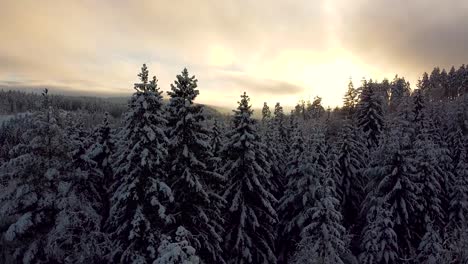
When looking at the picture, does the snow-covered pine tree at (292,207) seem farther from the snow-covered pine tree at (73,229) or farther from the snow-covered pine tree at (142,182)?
the snow-covered pine tree at (73,229)

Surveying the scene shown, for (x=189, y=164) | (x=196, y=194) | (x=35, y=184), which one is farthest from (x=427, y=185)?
(x=35, y=184)

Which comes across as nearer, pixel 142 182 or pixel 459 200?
pixel 142 182

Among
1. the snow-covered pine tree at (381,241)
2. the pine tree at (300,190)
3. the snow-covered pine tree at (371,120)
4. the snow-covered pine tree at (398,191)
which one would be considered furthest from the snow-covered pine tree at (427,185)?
the snow-covered pine tree at (371,120)

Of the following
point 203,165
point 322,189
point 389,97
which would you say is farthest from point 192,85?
point 389,97

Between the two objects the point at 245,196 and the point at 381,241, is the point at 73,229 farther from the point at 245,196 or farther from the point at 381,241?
the point at 381,241

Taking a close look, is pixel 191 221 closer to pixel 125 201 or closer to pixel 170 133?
pixel 125 201

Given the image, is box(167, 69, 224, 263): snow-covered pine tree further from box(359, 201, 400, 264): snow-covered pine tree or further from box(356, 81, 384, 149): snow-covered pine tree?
box(356, 81, 384, 149): snow-covered pine tree
